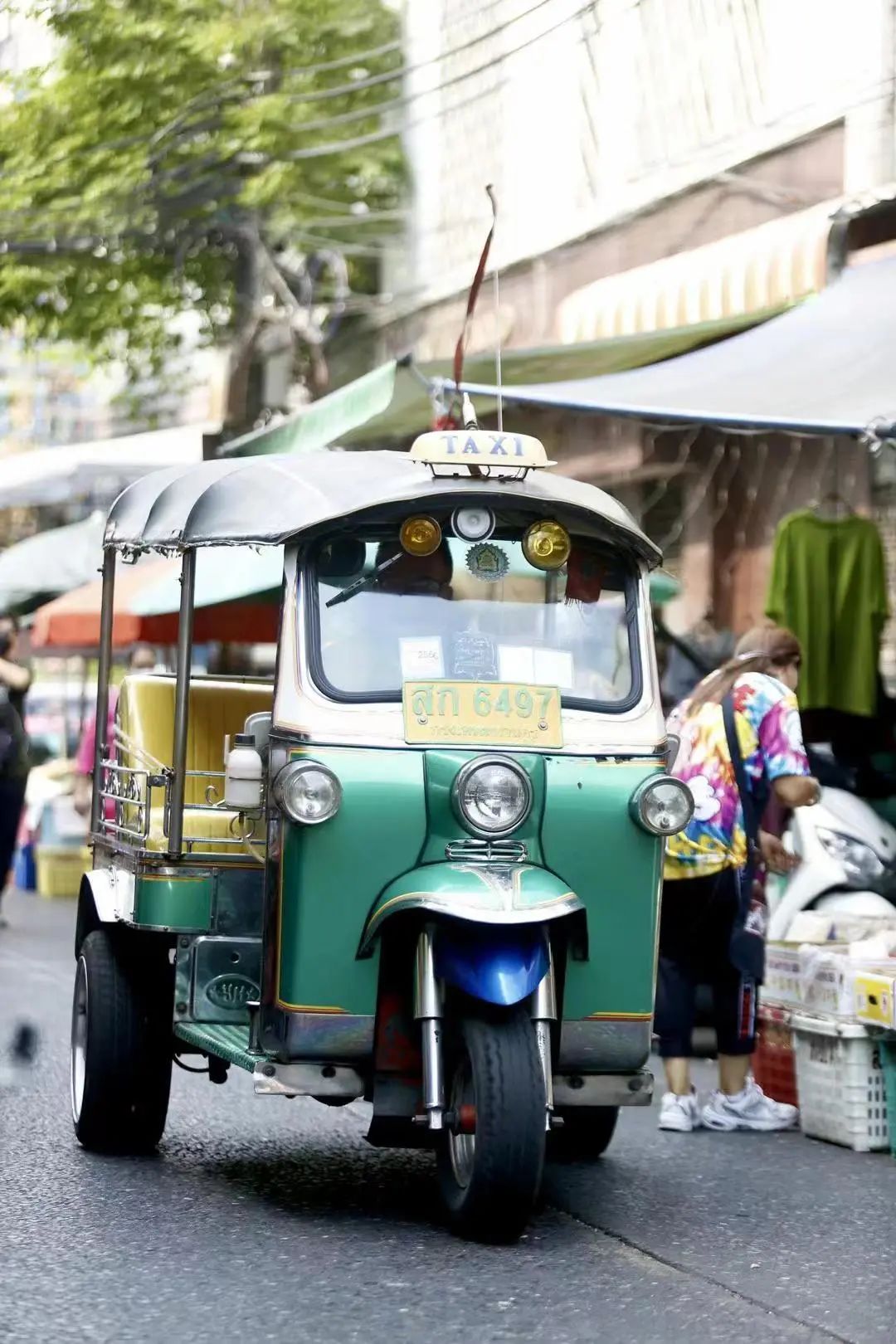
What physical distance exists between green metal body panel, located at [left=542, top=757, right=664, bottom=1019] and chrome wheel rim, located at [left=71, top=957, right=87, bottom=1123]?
6.21 ft

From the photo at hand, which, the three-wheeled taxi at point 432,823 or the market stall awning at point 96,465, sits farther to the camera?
the market stall awning at point 96,465

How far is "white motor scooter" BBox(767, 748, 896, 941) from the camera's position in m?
10.3

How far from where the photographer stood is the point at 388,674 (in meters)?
7.07

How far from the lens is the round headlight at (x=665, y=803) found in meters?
6.94

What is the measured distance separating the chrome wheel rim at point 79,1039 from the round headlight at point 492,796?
1834 millimetres

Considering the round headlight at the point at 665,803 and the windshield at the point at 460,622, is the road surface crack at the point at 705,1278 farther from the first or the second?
the windshield at the point at 460,622

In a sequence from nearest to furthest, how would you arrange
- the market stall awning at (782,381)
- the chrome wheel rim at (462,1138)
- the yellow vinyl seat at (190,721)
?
the chrome wheel rim at (462,1138) < the yellow vinyl seat at (190,721) < the market stall awning at (782,381)

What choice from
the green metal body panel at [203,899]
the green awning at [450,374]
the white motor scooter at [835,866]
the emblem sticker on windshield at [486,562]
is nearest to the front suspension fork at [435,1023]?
the green metal body panel at [203,899]

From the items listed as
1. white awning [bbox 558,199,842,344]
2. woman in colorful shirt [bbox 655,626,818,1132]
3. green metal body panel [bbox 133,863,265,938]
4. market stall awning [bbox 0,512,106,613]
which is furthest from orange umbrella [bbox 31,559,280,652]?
green metal body panel [bbox 133,863,265,938]

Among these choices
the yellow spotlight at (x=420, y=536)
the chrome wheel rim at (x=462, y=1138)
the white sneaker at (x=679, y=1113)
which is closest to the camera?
the chrome wheel rim at (x=462, y=1138)

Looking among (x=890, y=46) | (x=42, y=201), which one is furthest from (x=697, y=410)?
(x=42, y=201)

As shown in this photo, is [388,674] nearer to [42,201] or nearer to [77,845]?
[77,845]

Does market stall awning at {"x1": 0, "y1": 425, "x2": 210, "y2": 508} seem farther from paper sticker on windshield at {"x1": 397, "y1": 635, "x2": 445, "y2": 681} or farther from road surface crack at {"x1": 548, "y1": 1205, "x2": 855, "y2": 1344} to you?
road surface crack at {"x1": 548, "y1": 1205, "x2": 855, "y2": 1344}

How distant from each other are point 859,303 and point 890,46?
445cm
